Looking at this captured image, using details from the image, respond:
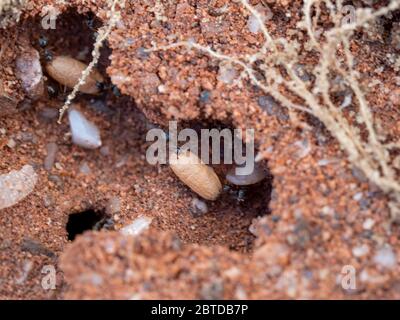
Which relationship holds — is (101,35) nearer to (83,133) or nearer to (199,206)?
(83,133)

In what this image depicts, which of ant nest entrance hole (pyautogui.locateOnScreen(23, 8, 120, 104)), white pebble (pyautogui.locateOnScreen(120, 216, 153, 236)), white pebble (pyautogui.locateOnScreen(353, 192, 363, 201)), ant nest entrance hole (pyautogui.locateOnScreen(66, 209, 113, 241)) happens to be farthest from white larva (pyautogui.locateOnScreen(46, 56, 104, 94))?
white pebble (pyautogui.locateOnScreen(353, 192, 363, 201))

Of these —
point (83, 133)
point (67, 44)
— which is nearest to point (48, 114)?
point (83, 133)

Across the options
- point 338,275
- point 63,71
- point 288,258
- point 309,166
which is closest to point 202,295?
point 288,258

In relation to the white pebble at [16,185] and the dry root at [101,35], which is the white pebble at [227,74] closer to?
the dry root at [101,35]

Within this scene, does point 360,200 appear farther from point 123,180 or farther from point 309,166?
point 123,180

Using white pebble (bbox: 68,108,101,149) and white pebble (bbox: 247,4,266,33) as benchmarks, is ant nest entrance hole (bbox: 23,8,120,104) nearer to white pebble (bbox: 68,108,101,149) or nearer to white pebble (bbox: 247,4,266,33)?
white pebble (bbox: 68,108,101,149)
